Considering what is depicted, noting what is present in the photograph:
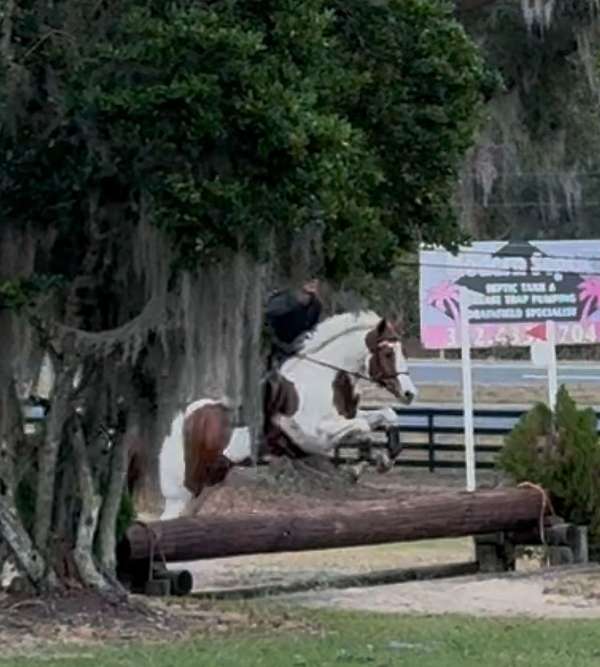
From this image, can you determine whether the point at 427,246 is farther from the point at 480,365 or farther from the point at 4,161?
the point at 480,365

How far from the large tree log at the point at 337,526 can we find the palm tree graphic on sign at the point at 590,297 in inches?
261

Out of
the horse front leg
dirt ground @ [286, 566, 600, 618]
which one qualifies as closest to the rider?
the horse front leg

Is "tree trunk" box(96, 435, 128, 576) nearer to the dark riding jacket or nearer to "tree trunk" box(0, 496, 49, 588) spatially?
"tree trunk" box(0, 496, 49, 588)

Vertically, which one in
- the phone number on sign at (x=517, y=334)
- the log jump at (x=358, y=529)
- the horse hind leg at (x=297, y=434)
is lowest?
the log jump at (x=358, y=529)

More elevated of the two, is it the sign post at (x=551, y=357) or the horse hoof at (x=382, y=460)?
the sign post at (x=551, y=357)

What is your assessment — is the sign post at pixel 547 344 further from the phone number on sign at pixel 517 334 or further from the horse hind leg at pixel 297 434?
the horse hind leg at pixel 297 434

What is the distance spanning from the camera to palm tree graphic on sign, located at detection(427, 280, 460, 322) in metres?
23.3

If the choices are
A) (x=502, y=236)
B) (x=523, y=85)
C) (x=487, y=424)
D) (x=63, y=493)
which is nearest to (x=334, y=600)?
(x=63, y=493)

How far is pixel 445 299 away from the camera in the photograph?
2366 cm

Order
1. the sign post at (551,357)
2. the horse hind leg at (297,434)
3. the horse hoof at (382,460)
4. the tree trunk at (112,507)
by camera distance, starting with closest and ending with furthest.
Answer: the tree trunk at (112,507)
the sign post at (551,357)
the horse hind leg at (297,434)
the horse hoof at (382,460)

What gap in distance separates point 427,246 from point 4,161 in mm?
3624

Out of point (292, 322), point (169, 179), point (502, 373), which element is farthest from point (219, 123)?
point (502, 373)

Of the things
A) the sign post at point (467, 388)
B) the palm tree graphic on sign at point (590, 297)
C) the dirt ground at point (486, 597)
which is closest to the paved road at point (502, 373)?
the palm tree graphic on sign at point (590, 297)

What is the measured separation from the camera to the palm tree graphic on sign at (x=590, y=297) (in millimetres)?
22859
